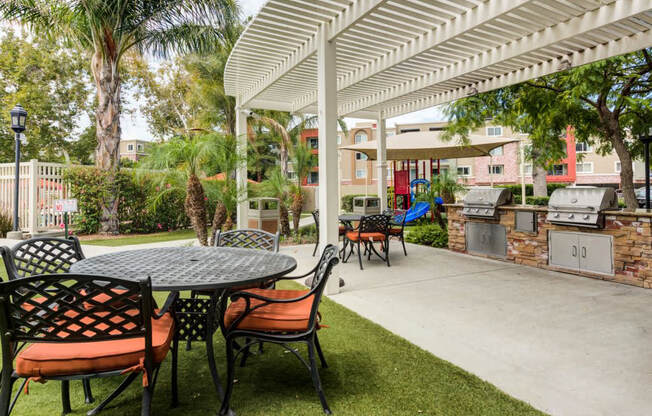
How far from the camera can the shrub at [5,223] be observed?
360 inches

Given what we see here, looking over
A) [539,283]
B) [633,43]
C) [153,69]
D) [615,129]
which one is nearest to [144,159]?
[539,283]

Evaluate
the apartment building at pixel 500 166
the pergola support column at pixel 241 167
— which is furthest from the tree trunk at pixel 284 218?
the apartment building at pixel 500 166

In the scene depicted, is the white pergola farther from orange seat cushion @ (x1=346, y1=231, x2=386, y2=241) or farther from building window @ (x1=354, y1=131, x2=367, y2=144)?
building window @ (x1=354, y1=131, x2=367, y2=144)

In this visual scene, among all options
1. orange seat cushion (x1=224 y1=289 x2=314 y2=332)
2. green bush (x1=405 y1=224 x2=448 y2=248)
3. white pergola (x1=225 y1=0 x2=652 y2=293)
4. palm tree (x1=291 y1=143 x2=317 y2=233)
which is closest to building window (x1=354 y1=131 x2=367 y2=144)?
palm tree (x1=291 y1=143 x2=317 y2=233)

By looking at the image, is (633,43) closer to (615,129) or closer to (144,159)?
(615,129)

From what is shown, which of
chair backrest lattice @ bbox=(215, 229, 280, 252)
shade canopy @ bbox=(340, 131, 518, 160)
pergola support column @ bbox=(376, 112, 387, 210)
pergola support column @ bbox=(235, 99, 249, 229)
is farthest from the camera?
shade canopy @ bbox=(340, 131, 518, 160)

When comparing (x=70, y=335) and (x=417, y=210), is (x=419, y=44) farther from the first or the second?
(x=417, y=210)

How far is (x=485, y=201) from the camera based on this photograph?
6.29 metres

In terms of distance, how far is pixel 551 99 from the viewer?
289 inches

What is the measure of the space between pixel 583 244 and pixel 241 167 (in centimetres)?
593

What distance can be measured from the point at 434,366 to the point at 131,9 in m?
10.4

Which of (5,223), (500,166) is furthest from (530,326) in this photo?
(500,166)

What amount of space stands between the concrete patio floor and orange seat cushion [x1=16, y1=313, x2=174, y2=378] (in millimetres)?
1892

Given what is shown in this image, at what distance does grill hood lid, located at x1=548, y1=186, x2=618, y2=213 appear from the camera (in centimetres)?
478
